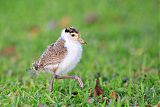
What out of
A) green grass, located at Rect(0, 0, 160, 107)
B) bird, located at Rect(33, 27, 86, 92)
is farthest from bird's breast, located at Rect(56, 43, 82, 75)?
green grass, located at Rect(0, 0, 160, 107)

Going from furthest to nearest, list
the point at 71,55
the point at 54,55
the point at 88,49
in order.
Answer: the point at 88,49 → the point at 54,55 → the point at 71,55

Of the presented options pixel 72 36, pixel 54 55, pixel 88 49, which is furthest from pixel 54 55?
pixel 88 49

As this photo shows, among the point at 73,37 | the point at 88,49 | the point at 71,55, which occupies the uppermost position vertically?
the point at 88,49

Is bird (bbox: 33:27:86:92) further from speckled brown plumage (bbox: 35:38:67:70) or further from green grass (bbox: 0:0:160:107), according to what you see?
green grass (bbox: 0:0:160:107)

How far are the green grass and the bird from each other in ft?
1.05

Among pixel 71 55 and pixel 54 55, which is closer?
pixel 71 55

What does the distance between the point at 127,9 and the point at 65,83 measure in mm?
9148

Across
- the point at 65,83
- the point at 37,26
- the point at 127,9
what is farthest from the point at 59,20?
the point at 65,83

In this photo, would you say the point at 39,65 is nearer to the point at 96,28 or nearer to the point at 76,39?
the point at 76,39

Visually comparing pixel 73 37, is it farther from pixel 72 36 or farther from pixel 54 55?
pixel 54 55

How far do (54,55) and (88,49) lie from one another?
16.3ft

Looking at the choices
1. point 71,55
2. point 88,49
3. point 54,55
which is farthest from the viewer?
point 88,49

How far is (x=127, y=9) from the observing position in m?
16.1

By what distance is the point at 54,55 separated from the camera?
6.46 m
